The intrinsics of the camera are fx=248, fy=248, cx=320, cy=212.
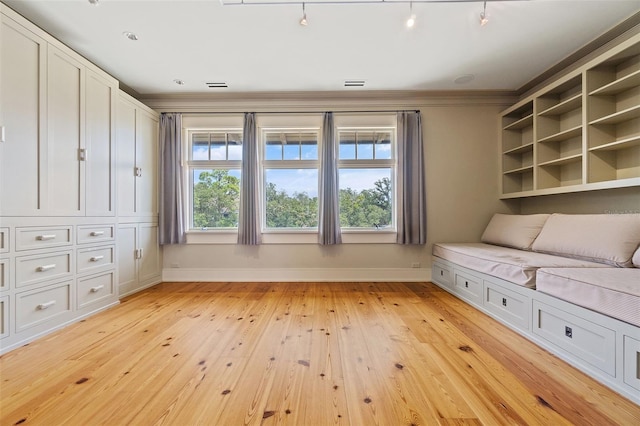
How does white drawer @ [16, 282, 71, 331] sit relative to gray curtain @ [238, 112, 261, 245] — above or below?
below

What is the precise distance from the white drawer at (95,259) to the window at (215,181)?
116 centimetres

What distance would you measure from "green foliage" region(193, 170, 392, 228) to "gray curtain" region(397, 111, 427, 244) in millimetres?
258

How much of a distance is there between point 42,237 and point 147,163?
1599 mm

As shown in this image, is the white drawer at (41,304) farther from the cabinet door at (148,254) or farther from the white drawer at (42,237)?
the cabinet door at (148,254)

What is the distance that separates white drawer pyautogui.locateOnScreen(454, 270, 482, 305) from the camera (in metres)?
2.50

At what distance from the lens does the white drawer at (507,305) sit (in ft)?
6.37

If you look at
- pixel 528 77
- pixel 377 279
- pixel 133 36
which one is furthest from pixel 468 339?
pixel 133 36

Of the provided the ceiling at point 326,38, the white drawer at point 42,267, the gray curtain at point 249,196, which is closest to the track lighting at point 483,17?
the ceiling at point 326,38

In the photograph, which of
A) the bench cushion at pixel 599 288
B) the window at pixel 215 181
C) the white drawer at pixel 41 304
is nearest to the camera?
the bench cushion at pixel 599 288

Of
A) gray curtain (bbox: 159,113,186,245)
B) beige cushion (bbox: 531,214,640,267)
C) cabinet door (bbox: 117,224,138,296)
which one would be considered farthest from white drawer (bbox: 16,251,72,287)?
beige cushion (bbox: 531,214,640,267)

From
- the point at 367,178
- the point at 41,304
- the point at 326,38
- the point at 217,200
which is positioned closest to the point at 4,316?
the point at 41,304

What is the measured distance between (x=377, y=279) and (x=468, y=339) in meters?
1.68

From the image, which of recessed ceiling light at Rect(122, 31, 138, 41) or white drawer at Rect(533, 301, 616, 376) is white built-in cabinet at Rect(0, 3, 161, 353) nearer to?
recessed ceiling light at Rect(122, 31, 138, 41)

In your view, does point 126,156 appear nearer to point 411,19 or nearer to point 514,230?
point 411,19
